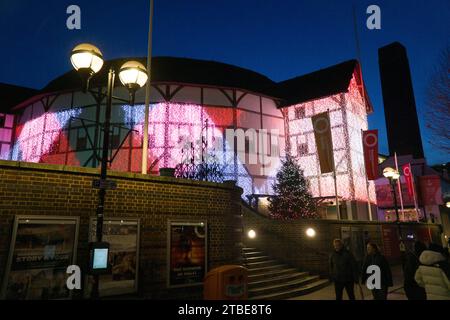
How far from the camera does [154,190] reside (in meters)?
8.26

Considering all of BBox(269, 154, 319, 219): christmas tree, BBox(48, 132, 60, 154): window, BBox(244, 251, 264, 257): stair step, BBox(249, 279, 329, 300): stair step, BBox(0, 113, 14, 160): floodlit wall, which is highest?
BBox(0, 113, 14, 160): floodlit wall

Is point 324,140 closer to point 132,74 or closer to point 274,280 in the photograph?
point 274,280

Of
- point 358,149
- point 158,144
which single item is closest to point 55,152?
point 158,144

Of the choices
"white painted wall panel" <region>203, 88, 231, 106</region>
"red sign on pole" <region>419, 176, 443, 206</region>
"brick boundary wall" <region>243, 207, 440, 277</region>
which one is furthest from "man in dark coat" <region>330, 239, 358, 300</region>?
"red sign on pole" <region>419, 176, 443, 206</region>

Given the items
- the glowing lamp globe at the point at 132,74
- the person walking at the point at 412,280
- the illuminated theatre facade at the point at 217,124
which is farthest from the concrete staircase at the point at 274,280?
the illuminated theatre facade at the point at 217,124

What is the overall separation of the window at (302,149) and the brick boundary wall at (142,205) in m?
16.3

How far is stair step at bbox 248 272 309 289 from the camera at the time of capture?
10703 mm

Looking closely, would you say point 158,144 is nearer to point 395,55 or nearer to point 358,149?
point 358,149

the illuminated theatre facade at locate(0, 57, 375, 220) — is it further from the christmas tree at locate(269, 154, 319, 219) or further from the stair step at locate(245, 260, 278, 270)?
the stair step at locate(245, 260, 278, 270)

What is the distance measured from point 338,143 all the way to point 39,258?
21.5 metres

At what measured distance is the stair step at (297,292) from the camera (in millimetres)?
10109

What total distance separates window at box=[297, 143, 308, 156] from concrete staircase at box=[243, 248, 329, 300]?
1291cm

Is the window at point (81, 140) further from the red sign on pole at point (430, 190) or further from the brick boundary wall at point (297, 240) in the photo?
the red sign on pole at point (430, 190)
